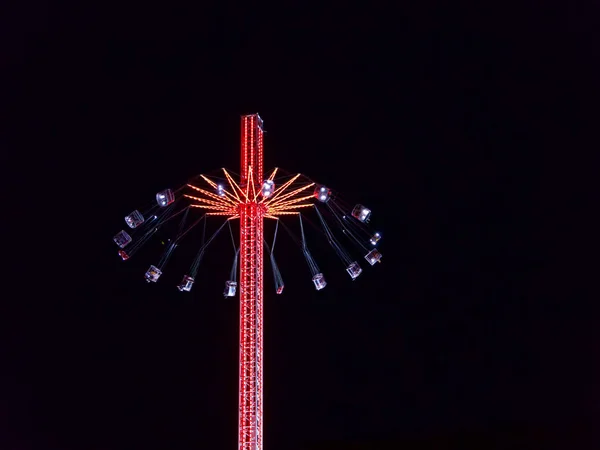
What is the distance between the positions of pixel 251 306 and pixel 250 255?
3.71ft

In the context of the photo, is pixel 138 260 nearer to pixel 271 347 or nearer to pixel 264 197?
pixel 271 347

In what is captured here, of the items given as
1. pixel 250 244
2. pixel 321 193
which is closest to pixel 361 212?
pixel 321 193

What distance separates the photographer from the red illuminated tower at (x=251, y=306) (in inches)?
768

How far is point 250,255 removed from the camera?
20.1 meters

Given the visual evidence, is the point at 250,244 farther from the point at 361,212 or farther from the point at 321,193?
the point at 361,212

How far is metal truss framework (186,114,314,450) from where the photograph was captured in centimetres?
1955

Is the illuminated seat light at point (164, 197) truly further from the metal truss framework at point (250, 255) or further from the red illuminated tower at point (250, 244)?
the metal truss framework at point (250, 255)

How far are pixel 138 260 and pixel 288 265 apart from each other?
4277mm

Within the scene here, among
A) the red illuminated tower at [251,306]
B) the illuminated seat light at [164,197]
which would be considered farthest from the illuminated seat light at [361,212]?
the illuminated seat light at [164,197]

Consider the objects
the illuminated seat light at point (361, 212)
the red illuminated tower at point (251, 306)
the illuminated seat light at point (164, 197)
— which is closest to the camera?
the red illuminated tower at point (251, 306)

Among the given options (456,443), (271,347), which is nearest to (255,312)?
(271,347)

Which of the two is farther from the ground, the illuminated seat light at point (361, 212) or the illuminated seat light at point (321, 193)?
the illuminated seat light at point (321, 193)

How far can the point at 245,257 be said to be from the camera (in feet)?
66.1

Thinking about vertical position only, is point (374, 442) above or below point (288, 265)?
below
